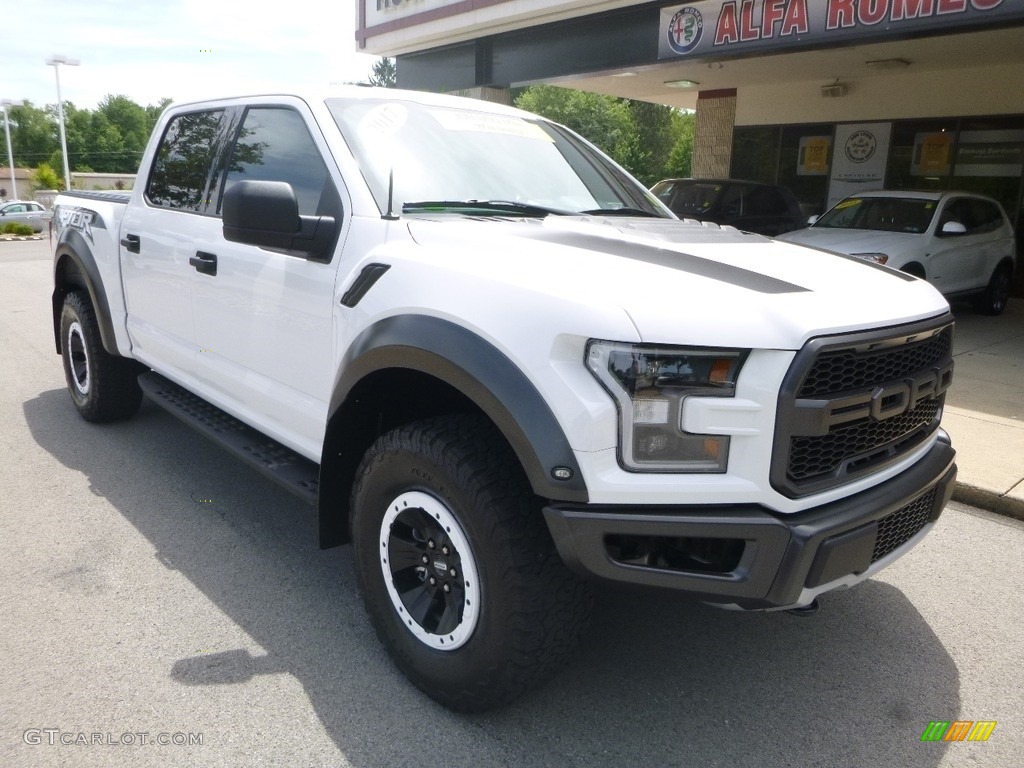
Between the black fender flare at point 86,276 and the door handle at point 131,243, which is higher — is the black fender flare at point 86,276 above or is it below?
below

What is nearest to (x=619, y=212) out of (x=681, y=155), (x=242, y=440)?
(x=242, y=440)

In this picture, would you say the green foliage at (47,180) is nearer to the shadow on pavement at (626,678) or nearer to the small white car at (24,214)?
the small white car at (24,214)

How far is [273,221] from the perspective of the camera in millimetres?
2807

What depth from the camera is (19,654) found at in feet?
9.52

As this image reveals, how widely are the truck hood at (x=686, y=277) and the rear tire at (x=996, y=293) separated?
9663 millimetres

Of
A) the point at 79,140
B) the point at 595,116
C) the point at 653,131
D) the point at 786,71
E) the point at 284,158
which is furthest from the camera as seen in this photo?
the point at 79,140

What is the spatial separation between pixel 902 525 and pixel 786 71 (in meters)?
13.1

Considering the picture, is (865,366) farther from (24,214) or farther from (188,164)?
(24,214)

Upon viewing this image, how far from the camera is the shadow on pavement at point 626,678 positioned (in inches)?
98.3

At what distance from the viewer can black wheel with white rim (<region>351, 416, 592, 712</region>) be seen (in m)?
2.29

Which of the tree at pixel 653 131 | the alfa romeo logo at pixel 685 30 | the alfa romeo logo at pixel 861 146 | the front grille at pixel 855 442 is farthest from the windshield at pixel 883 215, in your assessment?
the tree at pixel 653 131

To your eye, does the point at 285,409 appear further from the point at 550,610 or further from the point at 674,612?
the point at 674,612

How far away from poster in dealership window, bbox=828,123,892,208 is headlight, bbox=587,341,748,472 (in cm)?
1387

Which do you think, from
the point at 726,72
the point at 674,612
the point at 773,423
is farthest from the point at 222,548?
the point at 726,72
